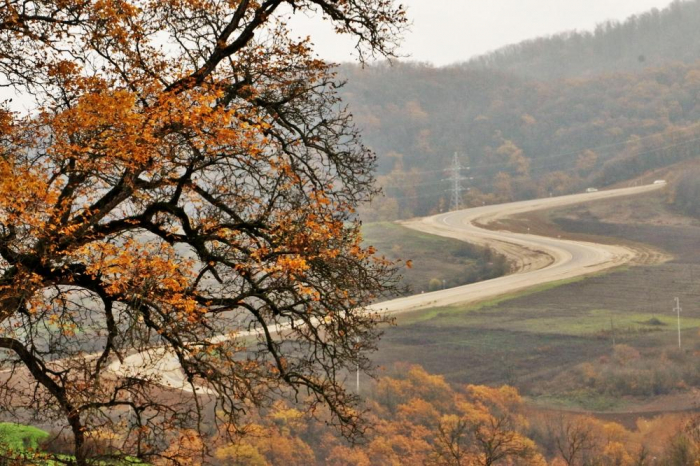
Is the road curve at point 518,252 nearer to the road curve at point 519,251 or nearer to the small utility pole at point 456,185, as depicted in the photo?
the road curve at point 519,251

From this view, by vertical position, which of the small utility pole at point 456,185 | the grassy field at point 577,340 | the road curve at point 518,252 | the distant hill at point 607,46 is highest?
the distant hill at point 607,46

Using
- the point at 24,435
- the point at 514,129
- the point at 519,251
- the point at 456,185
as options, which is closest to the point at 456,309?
the point at 519,251

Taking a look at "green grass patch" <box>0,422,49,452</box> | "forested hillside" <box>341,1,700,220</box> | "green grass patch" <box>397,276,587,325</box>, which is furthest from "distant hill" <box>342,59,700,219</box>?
"green grass patch" <box>0,422,49,452</box>

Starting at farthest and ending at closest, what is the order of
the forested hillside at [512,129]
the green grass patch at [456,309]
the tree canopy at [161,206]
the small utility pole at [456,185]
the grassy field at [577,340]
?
the forested hillside at [512,129], the small utility pole at [456,185], the green grass patch at [456,309], the grassy field at [577,340], the tree canopy at [161,206]

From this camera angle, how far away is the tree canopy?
6.54 metres

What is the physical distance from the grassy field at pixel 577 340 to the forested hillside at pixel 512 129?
1701cm

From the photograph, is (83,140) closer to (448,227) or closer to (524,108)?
(448,227)

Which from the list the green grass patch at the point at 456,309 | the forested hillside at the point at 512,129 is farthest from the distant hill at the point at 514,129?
the green grass patch at the point at 456,309

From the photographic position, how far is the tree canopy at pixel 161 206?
654cm

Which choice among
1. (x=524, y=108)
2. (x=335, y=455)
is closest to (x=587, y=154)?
(x=524, y=108)

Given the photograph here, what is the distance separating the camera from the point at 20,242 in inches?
251

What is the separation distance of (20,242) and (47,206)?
0.40 metres

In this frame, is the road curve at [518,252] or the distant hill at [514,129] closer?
the road curve at [518,252]

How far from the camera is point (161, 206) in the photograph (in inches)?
306
